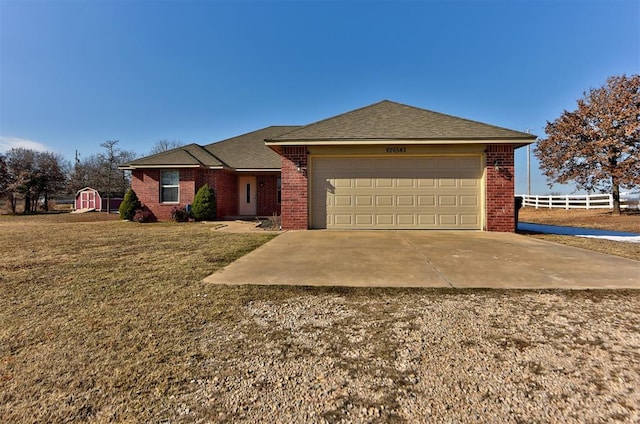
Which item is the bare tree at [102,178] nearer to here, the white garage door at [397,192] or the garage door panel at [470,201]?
the white garage door at [397,192]

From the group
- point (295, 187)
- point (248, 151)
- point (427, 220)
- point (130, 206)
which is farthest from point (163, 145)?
point (427, 220)

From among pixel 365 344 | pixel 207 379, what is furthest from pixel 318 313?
pixel 207 379

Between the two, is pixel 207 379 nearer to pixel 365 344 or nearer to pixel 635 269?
pixel 365 344

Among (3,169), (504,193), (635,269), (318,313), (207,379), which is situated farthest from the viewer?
(3,169)

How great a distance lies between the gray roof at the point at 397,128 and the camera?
924 centimetres

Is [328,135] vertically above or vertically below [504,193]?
above

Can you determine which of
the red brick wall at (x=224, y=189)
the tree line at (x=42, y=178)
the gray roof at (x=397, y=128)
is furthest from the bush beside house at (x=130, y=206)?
the tree line at (x=42, y=178)

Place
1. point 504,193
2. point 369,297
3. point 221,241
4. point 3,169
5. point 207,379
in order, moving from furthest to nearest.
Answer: point 3,169, point 504,193, point 221,241, point 369,297, point 207,379

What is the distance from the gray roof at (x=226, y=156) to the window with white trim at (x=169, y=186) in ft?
1.89

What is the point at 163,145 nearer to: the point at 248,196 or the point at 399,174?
the point at 248,196

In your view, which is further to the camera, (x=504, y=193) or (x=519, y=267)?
(x=504, y=193)

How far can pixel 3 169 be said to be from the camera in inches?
963

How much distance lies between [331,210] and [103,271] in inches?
253

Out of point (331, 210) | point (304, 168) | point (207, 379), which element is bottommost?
point (207, 379)
